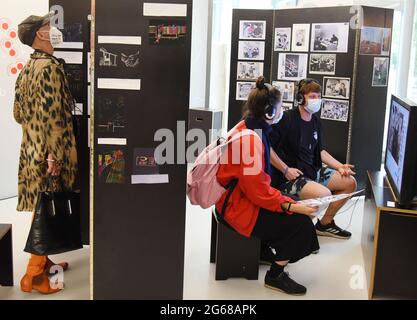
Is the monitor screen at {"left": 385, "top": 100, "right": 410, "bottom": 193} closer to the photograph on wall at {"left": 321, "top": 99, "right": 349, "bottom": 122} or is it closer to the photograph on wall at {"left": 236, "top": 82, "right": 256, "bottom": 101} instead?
the photograph on wall at {"left": 321, "top": 99, "right": 349, "bottom": 122}

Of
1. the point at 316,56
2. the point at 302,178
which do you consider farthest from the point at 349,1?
the point at 302,178

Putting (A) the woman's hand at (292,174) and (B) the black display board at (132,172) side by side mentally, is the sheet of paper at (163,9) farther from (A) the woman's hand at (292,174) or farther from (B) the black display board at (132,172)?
(A) the woman's hand at (292,174)

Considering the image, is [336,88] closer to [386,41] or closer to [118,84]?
[386,41]

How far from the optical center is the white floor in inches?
132

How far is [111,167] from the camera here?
2.81m

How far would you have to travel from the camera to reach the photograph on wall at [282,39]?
5.66 metres

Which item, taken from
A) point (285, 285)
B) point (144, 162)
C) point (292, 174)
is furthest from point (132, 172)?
point (292, 174)

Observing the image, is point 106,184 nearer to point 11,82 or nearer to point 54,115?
point 54,115

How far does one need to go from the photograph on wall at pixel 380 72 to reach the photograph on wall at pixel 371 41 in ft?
0.34

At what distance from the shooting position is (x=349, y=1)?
6.78m

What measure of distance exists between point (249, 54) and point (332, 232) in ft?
8.11

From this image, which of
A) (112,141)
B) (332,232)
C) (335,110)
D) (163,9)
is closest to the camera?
(163,9)

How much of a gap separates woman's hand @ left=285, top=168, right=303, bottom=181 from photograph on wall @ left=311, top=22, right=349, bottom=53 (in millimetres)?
1858

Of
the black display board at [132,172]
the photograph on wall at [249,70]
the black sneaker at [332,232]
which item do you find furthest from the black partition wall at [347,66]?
Answer: the black display board at [132,172]
